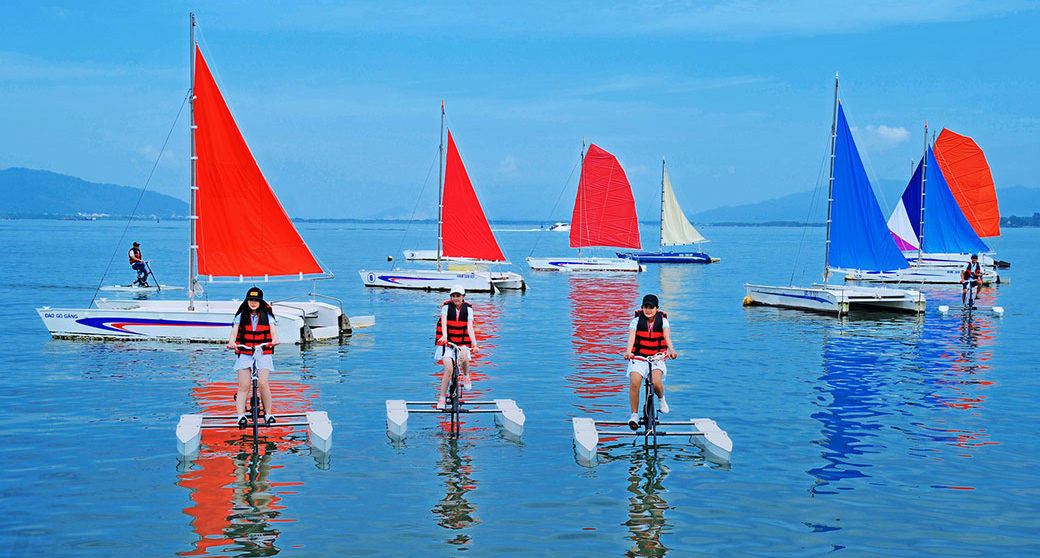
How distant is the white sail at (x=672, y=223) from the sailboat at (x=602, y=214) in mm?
17568

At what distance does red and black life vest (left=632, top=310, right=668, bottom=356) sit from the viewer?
13336 mm

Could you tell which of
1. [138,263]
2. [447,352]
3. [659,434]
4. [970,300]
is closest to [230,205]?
[447,352]

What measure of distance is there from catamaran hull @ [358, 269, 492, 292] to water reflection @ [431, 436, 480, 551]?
3467 cm

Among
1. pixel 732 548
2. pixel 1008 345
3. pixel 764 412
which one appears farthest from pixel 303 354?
pixel 1008 345

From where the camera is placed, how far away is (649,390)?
13734 mm

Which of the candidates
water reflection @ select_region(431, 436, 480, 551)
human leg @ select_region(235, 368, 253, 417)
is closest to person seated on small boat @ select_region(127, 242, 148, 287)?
human leg @ select_region(235, 368, 253, 417)

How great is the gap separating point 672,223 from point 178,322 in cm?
7180

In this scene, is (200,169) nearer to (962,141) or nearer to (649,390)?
(649,390)

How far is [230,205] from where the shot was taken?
26719 mm

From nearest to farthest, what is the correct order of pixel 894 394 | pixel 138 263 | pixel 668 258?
pixel 894 394 → pixel 138 263 → pixel 668 258

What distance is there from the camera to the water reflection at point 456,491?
35.4ft

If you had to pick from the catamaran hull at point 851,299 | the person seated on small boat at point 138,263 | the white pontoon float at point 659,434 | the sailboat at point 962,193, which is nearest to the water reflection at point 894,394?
the white pontoon float at point 659,434

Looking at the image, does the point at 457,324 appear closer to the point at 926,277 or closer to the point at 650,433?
the point at 650,433

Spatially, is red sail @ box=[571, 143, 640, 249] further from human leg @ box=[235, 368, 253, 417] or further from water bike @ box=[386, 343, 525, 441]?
human leg @ box=[235, 368, 253, 417]
